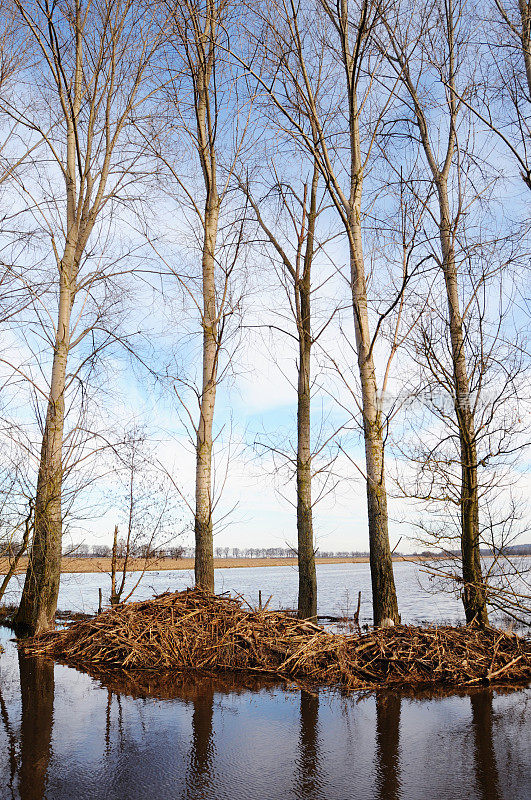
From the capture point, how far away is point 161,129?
12.6m

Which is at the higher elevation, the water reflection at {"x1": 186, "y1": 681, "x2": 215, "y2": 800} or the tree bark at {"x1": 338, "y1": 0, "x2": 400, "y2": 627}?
the tree bark at {"x1": 338, "y1": 0, "x2": 400, "y2": 627}

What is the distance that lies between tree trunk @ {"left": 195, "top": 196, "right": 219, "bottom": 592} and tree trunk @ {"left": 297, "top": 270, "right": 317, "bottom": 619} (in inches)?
83.1

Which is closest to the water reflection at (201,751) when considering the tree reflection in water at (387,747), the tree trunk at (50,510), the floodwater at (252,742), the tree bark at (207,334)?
the floodwater at (252,742)

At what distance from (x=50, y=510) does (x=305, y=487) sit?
4.93 m

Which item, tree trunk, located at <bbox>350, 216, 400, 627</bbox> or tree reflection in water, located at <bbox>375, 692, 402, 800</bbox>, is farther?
tree trunk, located at <bbox>350, 216, 400, 627</bbox>

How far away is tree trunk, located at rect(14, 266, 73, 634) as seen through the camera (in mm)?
9984

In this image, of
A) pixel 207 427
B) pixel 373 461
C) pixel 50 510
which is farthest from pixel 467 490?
pixel 50 510

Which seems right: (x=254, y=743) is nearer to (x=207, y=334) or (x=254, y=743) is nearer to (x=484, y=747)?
(x=484, y=747)

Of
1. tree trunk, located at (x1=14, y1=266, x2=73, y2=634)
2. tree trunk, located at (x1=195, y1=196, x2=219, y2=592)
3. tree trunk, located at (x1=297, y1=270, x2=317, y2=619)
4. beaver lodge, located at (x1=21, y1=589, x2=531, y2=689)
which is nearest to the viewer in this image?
beaver lodge, located at (x1=21, y1=589, x2=531, y2=689)

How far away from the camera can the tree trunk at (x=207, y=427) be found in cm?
1028

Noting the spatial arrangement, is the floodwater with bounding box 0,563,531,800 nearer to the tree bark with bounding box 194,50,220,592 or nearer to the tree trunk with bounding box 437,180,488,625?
the tree trunk with bounding box 437,180,488,625

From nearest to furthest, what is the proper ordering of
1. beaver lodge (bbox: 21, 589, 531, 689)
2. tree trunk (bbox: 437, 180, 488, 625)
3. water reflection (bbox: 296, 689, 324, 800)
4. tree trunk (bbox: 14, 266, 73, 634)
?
water reflection (bbox: 296, 689, 324, 800), beaver lodge (bbox: 21, 589, 531, 689), tree trunk (bbox: 437, 180, 488, 625), tree trunk (bbox: 14, 266, 73, 634)

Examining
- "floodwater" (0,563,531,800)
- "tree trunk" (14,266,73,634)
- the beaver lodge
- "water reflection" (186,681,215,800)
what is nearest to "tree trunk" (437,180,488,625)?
the beaver lodge

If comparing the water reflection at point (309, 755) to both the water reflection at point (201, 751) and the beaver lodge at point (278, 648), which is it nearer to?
the water reflection at point (201, 751)
